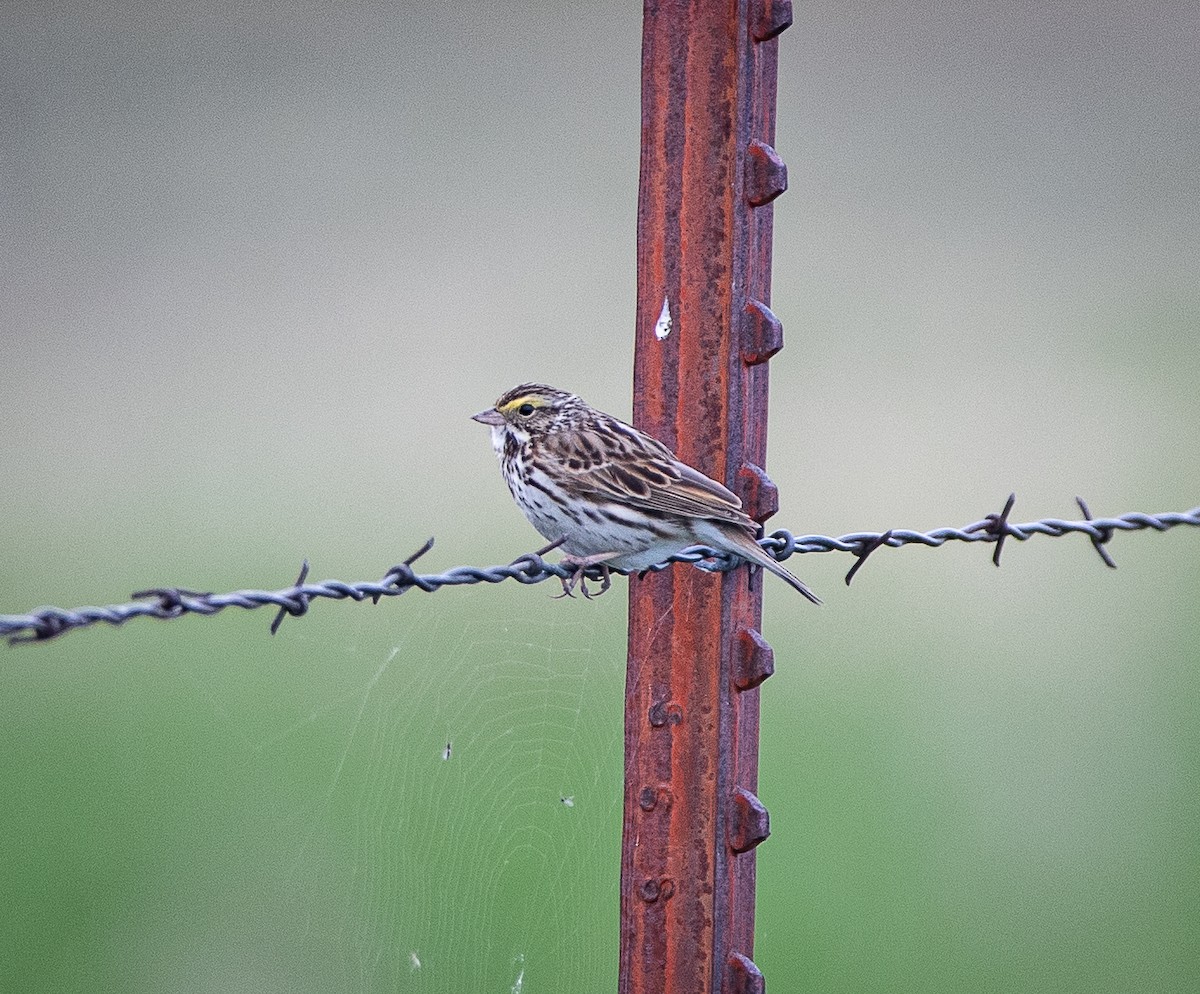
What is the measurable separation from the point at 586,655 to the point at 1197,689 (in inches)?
145

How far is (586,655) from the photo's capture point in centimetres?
867

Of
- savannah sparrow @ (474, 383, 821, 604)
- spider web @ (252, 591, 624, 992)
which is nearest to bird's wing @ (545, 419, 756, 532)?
savannah sparrow @ (474, 383, 821, 604)

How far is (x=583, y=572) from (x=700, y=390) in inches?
37.5

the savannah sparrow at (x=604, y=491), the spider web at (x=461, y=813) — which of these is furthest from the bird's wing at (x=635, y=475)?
the spider web at (x=461, y=813)

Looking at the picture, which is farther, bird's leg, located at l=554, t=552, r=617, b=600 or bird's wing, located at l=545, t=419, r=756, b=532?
bird's leg, located at l=554, t=552, r=617, b=600

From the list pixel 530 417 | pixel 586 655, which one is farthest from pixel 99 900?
pixel 530 417

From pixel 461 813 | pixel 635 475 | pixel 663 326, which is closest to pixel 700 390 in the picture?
pixel 663 326

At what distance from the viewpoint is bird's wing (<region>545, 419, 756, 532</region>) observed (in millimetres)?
4508

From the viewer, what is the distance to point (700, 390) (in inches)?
170

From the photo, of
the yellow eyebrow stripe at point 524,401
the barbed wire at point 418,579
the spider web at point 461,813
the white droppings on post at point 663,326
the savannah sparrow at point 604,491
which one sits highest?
the white droppings on post at point 663,326

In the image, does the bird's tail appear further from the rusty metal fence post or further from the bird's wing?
the rusty metal fence post

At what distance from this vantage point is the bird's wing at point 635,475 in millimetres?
4508

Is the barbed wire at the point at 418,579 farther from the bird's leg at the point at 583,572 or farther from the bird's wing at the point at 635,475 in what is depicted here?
the bird's wing at the point at 635,475

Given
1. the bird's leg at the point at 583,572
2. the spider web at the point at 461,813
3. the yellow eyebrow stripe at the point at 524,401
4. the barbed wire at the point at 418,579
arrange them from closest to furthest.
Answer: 1. the barbed wire at the point at 418,579
2. the bird's leg at the point at 583,572
3. the spider web at the point at 461,813
4. the yellow eyebrow stripe at the point at 524,401
